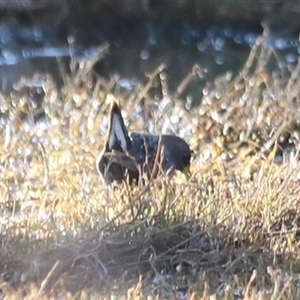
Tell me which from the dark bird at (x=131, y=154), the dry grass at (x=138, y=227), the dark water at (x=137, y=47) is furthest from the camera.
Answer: the dark water at (x=137, y=47)

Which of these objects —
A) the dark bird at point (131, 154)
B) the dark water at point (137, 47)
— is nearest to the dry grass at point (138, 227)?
the dark bird at point (131, 154)

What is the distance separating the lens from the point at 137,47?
14.0 metres

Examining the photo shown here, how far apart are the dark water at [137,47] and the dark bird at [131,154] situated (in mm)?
4155

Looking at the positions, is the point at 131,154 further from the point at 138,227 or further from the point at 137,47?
the point at 137,47

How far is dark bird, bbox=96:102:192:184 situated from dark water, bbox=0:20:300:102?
4.15 meters

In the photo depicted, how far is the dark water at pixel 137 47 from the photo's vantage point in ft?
38.3

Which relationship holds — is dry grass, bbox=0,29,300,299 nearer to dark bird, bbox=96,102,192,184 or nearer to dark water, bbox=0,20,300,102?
dark bird, bbox=96,102,192,184

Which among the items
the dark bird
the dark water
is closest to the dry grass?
the dark bird

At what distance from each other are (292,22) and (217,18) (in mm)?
1313

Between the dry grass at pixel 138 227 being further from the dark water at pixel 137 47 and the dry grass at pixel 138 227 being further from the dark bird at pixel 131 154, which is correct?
the dark water at pixel 137 47

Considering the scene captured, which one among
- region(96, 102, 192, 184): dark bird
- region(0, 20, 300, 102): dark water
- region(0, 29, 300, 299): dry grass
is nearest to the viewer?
region(0, 29, 300, 299): dry grass

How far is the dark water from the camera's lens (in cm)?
1169

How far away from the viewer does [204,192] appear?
4.94 metres

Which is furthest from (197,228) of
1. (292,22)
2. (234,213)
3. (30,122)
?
(292,22)
